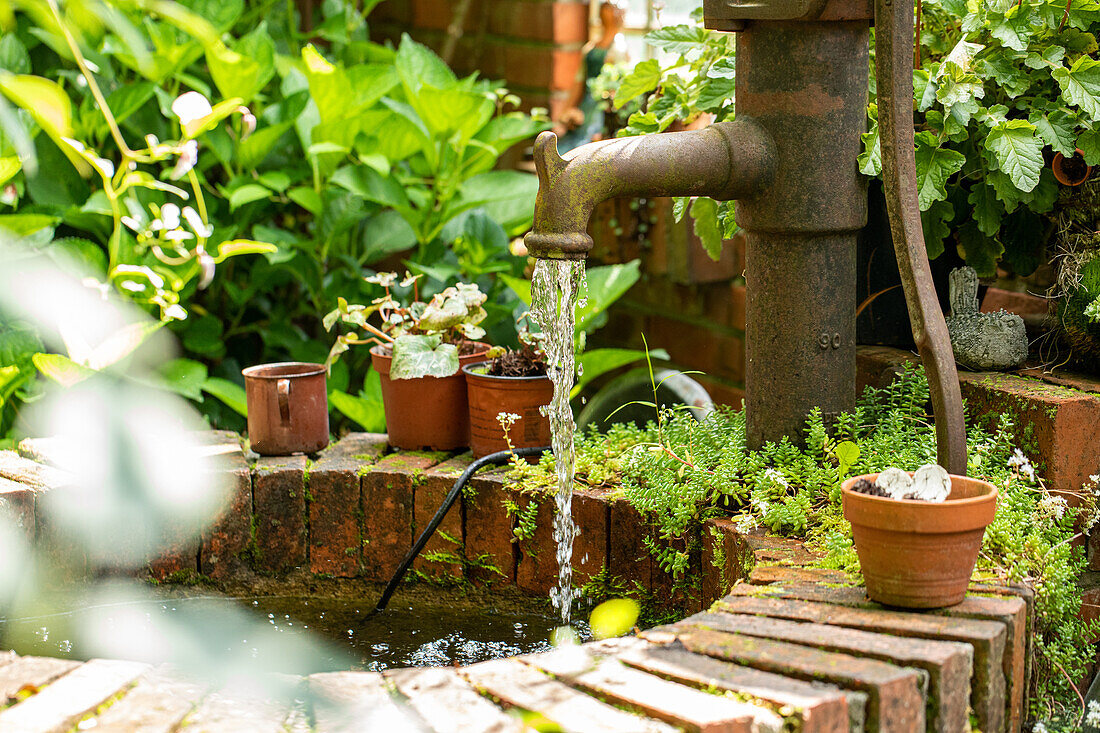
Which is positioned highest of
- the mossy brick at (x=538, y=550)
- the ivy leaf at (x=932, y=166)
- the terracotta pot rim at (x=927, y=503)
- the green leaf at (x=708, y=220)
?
the ivy leaf at (x=932, y=166)

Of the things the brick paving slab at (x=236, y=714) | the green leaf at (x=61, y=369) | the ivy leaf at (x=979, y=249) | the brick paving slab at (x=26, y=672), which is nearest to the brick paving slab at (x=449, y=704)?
the brick paving slab at (x=236, y=714)

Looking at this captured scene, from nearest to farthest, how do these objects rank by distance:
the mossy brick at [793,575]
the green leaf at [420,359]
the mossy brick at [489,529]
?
the mossy brick at [793,575], the mossy brick at [489,529], the green leaf at [420,359]

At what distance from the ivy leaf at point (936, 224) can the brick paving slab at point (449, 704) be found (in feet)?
3.25

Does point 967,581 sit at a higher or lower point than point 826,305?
lower

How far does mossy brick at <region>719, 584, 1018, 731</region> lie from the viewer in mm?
1053

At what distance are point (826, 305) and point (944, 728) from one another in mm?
668

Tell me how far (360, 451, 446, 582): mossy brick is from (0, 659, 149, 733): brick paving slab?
68cm

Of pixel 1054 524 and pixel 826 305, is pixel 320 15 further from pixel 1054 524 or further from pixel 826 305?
pixel 1054 524

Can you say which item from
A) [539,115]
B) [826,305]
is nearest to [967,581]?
[826,305]

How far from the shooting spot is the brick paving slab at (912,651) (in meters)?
1.00

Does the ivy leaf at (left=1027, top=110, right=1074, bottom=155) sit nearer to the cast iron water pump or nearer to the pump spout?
the cast iron water pump

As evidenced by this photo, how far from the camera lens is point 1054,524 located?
4.49ft

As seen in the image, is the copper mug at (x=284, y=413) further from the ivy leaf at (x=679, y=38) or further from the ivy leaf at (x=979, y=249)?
the ivy leaf at (x=979, y=249)

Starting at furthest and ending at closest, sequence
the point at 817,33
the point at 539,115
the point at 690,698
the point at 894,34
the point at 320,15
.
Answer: the point at 320,15 → the point at 539,115 → the point at 817,33 → the point at 894,34 → the point at 690,698
